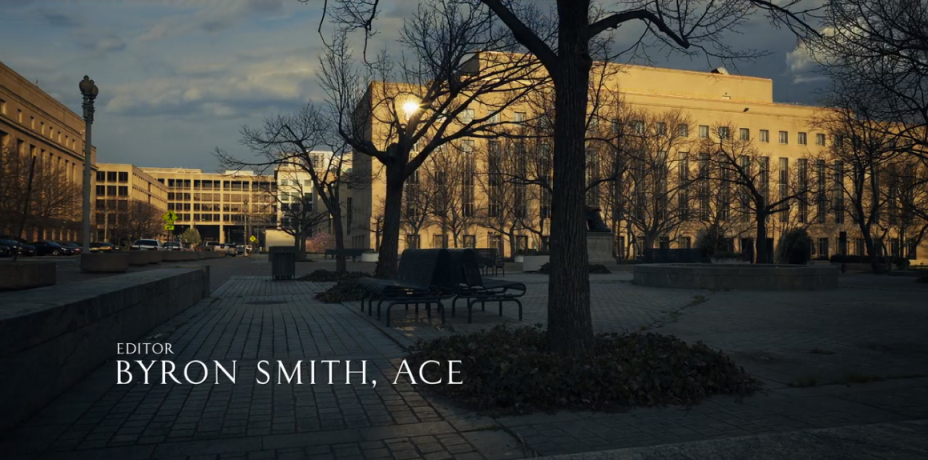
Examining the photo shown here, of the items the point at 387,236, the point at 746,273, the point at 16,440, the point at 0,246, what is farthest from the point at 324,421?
the point at 0,246

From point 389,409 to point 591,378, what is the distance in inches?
65.0

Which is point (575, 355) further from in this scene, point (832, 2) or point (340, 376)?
point (832, 2)

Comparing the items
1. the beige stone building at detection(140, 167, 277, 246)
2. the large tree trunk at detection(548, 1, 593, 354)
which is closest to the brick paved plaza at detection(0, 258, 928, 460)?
the large tree trunk at detection(548, 1, 593, 354)

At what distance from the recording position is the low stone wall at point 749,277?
18094 millimetres

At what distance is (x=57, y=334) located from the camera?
17.5 feet

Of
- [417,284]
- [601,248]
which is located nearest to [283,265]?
[417,284]

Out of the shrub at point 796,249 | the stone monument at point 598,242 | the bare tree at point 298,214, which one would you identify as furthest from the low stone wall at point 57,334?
the shrub at point 796,249

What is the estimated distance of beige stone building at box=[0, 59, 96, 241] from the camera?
59.5m

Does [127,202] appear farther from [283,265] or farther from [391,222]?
[391,222]

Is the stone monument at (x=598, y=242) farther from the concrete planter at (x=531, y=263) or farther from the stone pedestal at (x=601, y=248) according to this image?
the concrete planter at (x=531, y=263)

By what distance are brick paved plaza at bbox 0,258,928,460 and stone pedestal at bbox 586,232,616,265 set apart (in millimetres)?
23862

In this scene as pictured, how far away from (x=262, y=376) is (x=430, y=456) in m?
2.85

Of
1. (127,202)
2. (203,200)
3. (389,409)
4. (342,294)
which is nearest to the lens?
(389,409)

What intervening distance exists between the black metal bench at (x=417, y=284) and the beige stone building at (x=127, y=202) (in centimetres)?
5949
